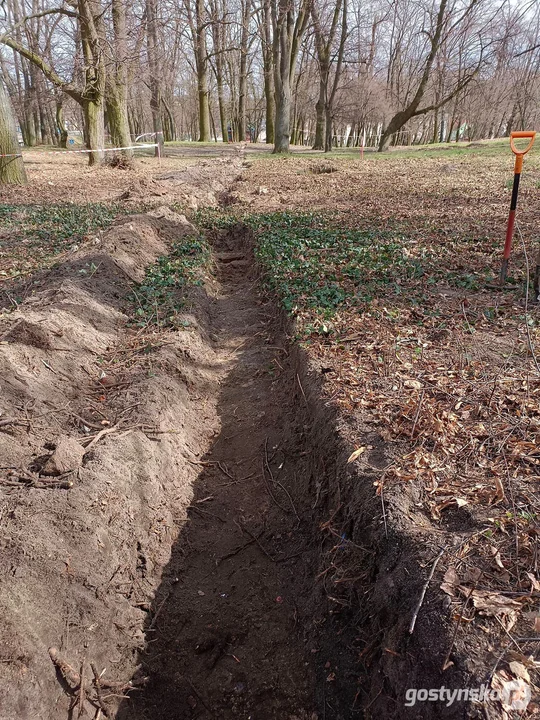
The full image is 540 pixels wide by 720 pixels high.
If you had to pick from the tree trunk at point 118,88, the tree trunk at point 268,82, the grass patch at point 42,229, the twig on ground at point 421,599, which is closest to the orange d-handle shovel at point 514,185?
the twig on ground at point 421,599

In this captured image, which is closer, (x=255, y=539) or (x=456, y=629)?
(x=456, y=629)

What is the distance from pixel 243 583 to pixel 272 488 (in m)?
0.85

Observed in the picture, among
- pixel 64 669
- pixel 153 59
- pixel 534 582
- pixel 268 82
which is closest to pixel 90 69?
pixel 153 59

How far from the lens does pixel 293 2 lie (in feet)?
66.0

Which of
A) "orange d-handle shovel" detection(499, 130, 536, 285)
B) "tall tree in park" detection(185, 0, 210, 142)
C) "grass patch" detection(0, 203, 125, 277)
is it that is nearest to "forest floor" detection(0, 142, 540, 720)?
"orange d-handle shovel" detection(499, 130, 536, 285)

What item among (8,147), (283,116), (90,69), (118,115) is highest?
(90,69)

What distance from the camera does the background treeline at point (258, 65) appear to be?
15250 millimetres

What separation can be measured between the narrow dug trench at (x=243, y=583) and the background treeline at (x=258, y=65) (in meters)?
4.46

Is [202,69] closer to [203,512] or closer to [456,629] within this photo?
[203,512]

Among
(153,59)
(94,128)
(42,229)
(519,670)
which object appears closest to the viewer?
(519,670)

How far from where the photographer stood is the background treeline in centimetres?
1525

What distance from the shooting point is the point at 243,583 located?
327cm

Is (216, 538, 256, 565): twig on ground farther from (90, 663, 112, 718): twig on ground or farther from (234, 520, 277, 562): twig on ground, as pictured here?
(90, 663, 112, 718): twig on ground

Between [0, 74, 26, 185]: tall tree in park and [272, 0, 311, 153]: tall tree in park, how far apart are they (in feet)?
38.5
